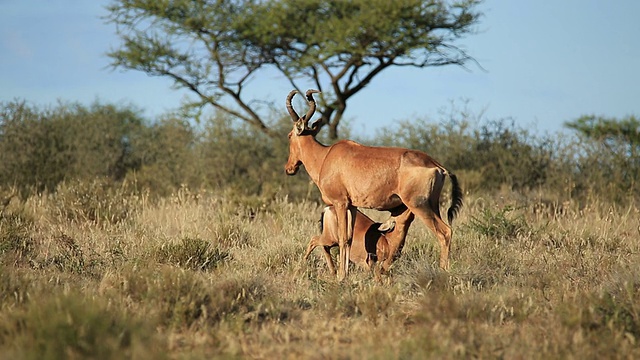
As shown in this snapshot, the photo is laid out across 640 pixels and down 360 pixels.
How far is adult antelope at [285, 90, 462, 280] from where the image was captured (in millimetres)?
8852

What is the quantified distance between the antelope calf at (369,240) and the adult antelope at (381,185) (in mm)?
179

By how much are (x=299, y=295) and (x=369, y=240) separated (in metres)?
1.82

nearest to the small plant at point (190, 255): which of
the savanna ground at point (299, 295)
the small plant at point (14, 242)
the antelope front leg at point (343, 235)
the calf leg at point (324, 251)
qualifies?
the savanna ground at point (299, 295)

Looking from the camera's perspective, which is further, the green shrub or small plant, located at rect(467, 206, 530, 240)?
small plant, located at rect(467, 206, 530, 240)

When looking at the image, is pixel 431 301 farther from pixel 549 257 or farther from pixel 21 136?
pixel 21 136

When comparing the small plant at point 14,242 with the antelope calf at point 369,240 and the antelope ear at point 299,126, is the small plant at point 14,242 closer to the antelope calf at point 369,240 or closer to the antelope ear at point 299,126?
the antelope calf at point 369,240

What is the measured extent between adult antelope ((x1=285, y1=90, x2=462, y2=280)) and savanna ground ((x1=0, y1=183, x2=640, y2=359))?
507mm

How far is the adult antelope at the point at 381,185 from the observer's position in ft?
29.0

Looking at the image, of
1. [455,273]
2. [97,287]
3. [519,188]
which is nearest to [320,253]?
[455,273]

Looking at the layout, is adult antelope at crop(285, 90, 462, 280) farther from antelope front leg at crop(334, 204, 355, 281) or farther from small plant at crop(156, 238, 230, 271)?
small plant at crop(156, 238, 230, 271)

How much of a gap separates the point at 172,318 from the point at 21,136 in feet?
55.4

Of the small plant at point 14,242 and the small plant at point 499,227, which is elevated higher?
the small plant at point 499,227

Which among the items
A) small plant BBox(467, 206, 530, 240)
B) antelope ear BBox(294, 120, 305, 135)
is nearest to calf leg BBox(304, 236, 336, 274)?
antelope ear BBox(294, 120, 305, 135)

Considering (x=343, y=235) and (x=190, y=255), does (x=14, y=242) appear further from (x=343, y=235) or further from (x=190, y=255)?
(x=343, y=235)
